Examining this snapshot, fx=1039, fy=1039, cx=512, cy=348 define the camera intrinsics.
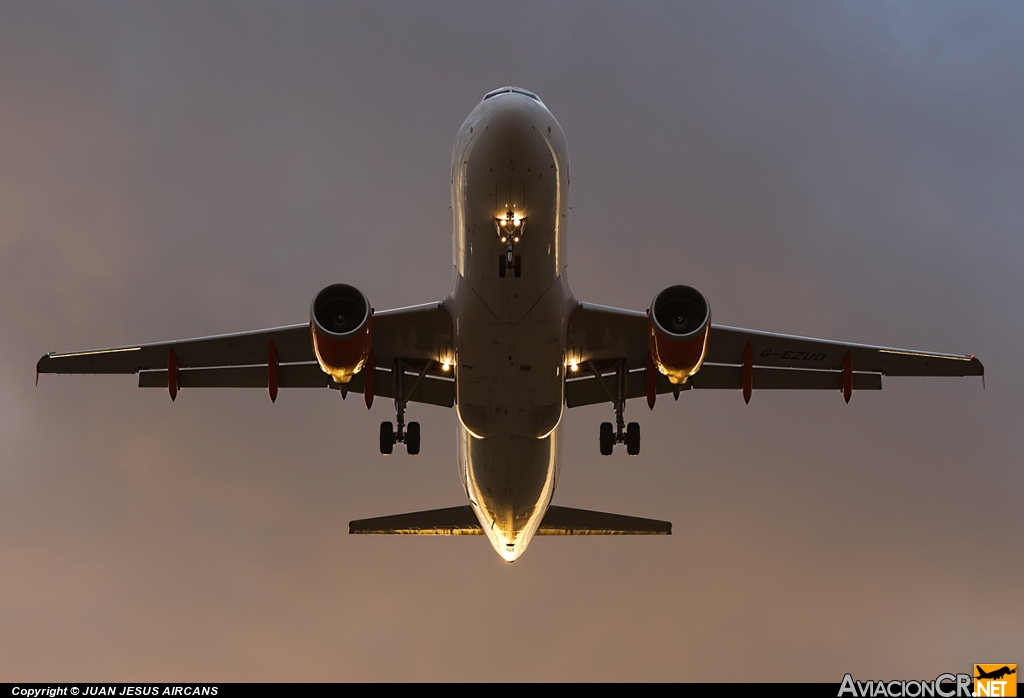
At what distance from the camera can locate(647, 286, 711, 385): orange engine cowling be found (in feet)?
65.4

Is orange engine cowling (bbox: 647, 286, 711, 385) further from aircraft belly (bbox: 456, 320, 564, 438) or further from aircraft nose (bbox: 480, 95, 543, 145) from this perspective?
aircraft nose (bbox: 480, 95, 543, 145)

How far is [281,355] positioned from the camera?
2409cm

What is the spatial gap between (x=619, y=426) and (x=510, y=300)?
A: 6.30 meters

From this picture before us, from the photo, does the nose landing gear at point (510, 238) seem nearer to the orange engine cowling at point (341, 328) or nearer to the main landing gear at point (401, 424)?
the orange engine cowling at point (341, 328)

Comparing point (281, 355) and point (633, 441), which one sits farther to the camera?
point (633, 441)

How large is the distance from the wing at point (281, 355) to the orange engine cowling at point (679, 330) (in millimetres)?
4603

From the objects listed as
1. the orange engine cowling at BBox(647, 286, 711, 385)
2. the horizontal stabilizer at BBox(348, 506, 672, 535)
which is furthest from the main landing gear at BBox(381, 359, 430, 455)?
the orange engine cowling at BBox(647, 286, 711, 385)

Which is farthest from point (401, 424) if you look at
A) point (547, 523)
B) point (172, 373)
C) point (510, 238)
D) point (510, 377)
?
point (510, 238)

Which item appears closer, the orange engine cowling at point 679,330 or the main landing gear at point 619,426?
the orange engine cowling at point 679,330

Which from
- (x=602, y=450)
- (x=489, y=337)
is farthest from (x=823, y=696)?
(x=489, y=337)

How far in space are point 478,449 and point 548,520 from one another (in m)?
6.91

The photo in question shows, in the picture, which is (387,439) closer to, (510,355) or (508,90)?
(510,355)

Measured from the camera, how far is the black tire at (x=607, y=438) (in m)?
25.5

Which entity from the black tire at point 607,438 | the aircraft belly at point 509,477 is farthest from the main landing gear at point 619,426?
the aircraft belly at point 509,477
